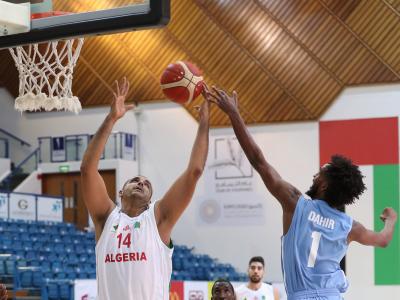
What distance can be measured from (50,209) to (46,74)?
43.6 feet

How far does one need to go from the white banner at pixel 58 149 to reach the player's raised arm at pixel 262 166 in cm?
1872

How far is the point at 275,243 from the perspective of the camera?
21094 mm

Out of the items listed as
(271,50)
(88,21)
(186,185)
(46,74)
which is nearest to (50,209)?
(271,50)

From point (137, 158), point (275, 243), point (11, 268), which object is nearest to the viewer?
point (11, 268)

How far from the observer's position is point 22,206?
65.9ft

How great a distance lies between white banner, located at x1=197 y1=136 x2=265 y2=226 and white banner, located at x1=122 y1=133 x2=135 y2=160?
88.5 inches

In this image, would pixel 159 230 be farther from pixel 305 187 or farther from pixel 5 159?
pixel 5 159

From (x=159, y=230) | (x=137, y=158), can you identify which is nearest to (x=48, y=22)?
(x=159, y=230)

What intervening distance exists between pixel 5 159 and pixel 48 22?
1806 centimetres

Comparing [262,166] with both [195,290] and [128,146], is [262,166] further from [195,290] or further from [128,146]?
[128,146]

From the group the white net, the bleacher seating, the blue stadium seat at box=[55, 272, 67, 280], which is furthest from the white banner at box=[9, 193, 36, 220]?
the white net

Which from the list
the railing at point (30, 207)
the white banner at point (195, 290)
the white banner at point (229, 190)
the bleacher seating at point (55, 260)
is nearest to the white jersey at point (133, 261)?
the bleacher seating at point (55, 260)

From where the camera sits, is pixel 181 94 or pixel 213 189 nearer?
pixel 181 94

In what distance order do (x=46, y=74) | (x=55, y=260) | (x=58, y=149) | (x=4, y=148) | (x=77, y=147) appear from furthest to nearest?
(x=4, y=148), (x=58, y=149), (x=77, y=147), (x=55, y=260), (x=46, y=74)
